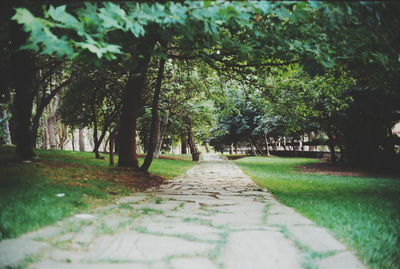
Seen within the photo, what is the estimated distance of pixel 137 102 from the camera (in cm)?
915

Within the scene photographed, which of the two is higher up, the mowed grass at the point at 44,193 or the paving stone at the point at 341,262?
the mowed grass at the point at 44,193

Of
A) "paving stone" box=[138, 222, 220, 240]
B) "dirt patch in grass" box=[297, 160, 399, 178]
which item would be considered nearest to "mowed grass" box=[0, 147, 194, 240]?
"paving stone" box=[138, 222, 220, 240]

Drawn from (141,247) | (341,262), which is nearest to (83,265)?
(141,247)

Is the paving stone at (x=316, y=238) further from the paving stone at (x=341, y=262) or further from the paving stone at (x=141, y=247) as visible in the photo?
the paving stone at (x=141, y=247)

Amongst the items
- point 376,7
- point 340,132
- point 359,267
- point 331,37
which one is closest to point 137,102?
point 331,37

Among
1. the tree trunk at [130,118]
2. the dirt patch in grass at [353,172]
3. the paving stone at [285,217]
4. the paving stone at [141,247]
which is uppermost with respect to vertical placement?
the tree trunk at [130,118]

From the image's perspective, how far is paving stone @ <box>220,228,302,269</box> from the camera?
2.22m

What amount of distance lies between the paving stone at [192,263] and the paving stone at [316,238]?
1083 millimetres

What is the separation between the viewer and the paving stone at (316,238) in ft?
8.51

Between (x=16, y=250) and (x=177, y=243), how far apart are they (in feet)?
4.58

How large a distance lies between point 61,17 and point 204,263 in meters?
2.36

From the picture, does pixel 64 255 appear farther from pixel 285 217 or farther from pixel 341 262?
pixel 285 217

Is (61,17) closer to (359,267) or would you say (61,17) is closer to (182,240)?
(182,240)

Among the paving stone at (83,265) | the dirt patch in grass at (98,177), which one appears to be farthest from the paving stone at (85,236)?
the dirt patch in grass at (98,177)
